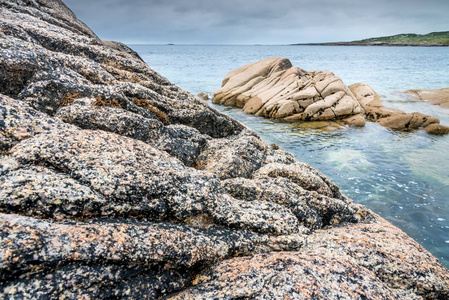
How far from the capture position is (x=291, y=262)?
4449mm

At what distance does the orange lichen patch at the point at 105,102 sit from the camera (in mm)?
6479

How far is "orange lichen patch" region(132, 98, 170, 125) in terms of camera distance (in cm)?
761

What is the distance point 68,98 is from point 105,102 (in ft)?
2.77

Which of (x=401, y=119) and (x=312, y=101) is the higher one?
(x=312, y=101)

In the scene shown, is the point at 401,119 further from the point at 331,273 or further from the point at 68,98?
the point at 68,98

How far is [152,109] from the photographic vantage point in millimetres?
7699

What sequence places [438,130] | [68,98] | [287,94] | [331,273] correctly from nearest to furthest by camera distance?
[331,273], [68,98], [438,130], [287,94]

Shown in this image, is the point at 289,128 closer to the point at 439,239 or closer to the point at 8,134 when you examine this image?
the point at 439,239

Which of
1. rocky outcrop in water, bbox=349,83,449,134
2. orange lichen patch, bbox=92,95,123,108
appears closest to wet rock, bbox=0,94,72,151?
orange lichen patch, bbox=92,95,123,108

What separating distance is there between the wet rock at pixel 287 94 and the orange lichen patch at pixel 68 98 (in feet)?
81.4

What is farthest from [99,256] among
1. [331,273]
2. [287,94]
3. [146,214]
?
[287,94]

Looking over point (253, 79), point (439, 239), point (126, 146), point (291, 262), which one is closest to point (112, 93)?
point (126, 146)

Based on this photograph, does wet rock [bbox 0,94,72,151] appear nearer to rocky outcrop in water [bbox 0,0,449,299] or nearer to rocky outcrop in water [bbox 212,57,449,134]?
rocky outcrop in water [bbox 0,0,449,299]

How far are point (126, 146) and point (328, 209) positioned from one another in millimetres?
5535
